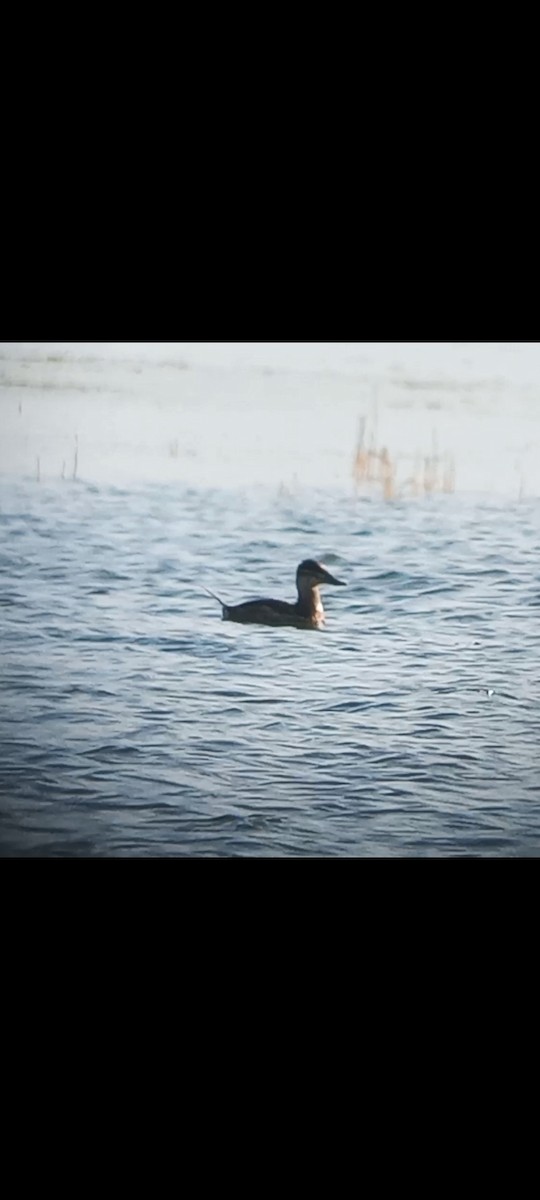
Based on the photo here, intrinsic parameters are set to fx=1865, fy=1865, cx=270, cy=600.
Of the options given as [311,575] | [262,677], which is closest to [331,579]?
[311,575]

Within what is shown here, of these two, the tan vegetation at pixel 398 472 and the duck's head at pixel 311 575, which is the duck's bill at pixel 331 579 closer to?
the duck's head at pixel 311 575

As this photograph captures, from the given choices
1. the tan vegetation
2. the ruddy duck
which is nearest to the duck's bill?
the ruddy duck

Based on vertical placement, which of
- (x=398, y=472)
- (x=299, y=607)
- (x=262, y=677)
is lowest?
(x=262, y=677)

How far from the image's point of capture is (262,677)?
4387 millimetres

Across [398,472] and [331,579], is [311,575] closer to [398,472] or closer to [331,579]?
[331,579]

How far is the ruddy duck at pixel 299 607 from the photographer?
4344mm

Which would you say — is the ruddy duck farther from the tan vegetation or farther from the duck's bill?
the tan vegetation

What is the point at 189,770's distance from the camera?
4.36 meters

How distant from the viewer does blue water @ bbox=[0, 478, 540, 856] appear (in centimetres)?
434

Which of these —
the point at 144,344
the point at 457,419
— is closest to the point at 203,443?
the point at 144,344

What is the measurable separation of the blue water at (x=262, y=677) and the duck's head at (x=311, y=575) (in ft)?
0.07

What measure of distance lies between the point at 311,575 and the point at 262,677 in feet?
0.88

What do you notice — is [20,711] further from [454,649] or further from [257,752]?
[454,649]

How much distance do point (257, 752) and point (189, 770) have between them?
165 mm
